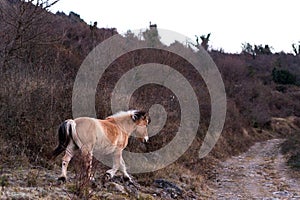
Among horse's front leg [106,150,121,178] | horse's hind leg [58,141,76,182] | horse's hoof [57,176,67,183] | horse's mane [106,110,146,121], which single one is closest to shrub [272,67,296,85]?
horse's mane [106,110,146,121]

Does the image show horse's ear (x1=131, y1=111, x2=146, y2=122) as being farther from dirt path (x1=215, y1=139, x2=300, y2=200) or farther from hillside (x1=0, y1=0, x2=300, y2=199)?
dirt path (x1=215, y1=139, x2=300, y2=200)

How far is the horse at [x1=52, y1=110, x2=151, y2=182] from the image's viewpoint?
5621mm

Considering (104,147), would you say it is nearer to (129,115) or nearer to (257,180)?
(129,115)

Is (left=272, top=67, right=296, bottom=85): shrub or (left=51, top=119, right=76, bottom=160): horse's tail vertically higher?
(left=272, top=67, right=296, bottom=85): shrub

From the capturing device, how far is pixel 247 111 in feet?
83.2

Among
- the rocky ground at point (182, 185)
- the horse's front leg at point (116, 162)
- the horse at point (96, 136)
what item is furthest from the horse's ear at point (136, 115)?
the rocky ground at point (182, 185)

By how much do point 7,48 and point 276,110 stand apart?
27.5 m

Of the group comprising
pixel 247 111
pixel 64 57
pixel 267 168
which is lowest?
pixel 267 168

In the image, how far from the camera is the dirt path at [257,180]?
28.9ft

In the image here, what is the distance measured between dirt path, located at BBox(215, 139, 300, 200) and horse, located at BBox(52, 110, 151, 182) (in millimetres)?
3136

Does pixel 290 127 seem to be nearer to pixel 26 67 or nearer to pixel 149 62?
pixel 149 62

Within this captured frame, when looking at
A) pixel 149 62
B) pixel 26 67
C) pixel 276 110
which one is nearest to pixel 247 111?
pixel 276 110

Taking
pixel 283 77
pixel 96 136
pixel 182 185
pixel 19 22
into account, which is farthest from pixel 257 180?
pixel 283 77

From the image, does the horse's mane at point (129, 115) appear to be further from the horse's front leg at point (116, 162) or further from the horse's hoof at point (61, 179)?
the horse's hoof at point (61, 179)
